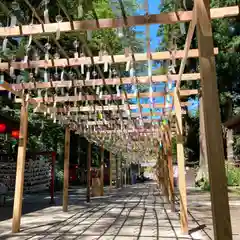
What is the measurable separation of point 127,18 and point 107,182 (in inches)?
885

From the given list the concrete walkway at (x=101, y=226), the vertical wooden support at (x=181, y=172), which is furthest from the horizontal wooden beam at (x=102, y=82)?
the concrete walkway at (x=101, y=226)

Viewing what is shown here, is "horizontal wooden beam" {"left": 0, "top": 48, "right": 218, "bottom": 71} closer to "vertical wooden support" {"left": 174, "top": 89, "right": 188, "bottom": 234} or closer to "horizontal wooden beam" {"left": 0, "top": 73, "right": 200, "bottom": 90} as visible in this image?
"horizontal wooden beam" {"left": 0, "top": 73, "right": 200, "bottom": 90}

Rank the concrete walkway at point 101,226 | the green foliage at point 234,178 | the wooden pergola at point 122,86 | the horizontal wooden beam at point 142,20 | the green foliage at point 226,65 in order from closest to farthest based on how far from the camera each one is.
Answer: the wooden pergola at point 122,86 → the horizontal wooden beam at point 142,20 → the concrete walkway at point 101,226 → the green foliage at point 226,65 → the green foliage at point 234,178

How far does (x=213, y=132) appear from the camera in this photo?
2.44 m

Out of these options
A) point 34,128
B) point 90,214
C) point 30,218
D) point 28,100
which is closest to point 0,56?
point 28,100

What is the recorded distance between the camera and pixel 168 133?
820 cm

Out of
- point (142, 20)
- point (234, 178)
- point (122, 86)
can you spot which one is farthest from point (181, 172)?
point (234, 178)

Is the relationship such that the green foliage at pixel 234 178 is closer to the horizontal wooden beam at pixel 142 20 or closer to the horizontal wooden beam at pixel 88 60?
the horizontal wooden beam at pixel 88 60

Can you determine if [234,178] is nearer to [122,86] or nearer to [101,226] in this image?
[101,226]

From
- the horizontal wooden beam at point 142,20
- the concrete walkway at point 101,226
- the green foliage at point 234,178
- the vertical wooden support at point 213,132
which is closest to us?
the vertical wooden support at point 213,132

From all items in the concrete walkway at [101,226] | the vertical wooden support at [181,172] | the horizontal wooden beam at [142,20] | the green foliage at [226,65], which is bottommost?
the concrete walkway at [101,226]

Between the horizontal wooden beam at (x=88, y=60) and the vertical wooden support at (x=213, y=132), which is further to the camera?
the horizontal wooden beam at (x=88, y=60)

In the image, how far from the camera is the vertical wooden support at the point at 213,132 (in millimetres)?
2291

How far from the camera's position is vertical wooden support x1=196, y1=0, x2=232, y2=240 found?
7.52 feet
